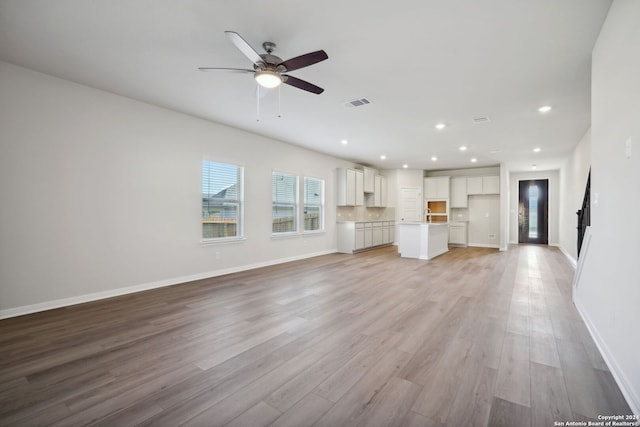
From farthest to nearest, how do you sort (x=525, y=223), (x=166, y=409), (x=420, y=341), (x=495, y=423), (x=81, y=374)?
(x=525, y=223) < (x=420, y=341) < (x=81, y=374) < (x=166, y=409) < (x=495, y=423)

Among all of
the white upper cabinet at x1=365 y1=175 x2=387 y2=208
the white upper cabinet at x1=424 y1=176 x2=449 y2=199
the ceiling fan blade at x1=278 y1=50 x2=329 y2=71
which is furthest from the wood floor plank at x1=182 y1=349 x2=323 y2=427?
the white upper cabinet at x1=424 y1=176 x2=449 y2=199

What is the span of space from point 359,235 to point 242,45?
6.67 meters

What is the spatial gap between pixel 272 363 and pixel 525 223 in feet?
39.8

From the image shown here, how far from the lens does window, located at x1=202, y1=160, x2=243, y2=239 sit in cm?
518

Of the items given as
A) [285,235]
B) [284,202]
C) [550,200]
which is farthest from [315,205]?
[550,200]

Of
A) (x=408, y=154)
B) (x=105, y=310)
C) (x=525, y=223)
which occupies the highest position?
(x=408, y=154)

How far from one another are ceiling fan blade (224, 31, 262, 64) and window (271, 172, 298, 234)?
12.8 feet

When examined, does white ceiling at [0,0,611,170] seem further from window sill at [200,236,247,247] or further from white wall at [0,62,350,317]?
window sill at [200,236,247,247]

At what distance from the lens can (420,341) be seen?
2594mm

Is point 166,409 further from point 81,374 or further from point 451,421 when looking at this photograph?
point 451,421

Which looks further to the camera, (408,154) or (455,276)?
(408,154)

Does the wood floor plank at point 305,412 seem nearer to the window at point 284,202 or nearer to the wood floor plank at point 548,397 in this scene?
the wood floor plank at point 548,397

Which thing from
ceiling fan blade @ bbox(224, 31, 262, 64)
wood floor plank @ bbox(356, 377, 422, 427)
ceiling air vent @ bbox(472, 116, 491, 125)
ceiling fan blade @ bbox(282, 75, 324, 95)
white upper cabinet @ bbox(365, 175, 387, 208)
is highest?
ceiling air vent @ bbox(472, 116, 491, 125)

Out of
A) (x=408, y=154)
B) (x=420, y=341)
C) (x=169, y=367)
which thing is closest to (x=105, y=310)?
(x=169, y=367)
